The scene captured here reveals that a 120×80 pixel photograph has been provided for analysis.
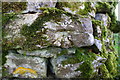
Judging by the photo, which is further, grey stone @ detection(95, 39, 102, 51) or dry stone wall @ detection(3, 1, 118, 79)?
grey stone @ detection(95, 39, 102, 51)

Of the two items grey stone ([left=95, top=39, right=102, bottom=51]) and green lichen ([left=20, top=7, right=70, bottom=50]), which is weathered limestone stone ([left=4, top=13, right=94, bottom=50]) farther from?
grey stone ([left=95, top=39, right=102, bottom=51])

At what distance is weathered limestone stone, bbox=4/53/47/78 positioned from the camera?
2539 millimetres

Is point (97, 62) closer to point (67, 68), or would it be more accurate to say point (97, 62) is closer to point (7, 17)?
point (67, 68)

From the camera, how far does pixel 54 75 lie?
274cm

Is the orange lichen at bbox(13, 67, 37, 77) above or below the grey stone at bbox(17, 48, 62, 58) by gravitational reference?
below

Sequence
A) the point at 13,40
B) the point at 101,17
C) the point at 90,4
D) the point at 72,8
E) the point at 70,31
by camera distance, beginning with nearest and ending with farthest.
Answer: the point at 13,40, the point at 70,31, the point at 72,8, the point at 90,4, the point at 101,17

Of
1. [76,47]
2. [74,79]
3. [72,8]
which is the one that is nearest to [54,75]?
[74,79]

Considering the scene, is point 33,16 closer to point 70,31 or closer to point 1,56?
point 70,31

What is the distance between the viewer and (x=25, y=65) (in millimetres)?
2553

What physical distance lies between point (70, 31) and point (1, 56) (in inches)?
58.2

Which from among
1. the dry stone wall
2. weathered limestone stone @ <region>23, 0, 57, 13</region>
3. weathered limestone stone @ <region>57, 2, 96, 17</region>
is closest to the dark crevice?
the dry stone wall

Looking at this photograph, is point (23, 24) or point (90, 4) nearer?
point (23, 24)

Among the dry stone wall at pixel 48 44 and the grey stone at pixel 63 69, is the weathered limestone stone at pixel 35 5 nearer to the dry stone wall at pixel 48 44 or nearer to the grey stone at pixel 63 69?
the dry stone wall at pixel 48 44

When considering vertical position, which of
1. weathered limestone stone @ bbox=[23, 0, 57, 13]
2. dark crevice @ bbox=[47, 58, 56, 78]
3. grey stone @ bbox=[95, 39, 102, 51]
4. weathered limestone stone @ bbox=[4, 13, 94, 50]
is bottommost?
dark crevice @ bbox=[47, 58, 56, 78]
